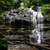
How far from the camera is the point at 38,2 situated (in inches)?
78.6

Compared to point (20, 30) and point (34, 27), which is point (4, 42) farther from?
point (34, 27)

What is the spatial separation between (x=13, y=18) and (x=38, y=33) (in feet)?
1.30

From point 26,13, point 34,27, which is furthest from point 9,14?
point 34,27

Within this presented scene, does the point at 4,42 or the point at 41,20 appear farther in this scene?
the point at 41,20

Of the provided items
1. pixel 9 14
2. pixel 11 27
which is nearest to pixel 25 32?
pixel 11 27

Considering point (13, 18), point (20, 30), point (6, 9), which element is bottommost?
point (20, 30)

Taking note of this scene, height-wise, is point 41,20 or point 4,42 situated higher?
point 41,20

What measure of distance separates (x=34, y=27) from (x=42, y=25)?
140 millimetres

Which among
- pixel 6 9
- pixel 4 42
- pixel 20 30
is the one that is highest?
pixel 6 9

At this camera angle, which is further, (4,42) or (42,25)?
(42,25)

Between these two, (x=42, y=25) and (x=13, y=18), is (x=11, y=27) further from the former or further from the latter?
(x=42, y=25)

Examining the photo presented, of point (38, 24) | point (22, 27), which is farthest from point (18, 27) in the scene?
point (38, 24)

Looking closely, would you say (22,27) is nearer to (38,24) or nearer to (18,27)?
(18,27)

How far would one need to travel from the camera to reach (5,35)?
1965 mm
